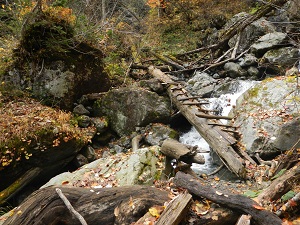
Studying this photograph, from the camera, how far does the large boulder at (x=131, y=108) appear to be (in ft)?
32.2

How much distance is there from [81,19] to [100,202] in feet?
29.8

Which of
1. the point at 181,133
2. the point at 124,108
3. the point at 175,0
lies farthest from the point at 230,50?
the point at 175,0

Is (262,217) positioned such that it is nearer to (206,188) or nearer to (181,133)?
(206,188)

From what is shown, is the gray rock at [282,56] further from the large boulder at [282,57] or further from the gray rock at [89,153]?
the gray rock at [89,153]

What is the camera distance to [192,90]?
38.8 ft

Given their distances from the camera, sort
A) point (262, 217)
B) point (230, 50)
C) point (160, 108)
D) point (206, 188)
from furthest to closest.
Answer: point (230, 50)
point (160, 108)
point (206, 188)
point (262, 217)

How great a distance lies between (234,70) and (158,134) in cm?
551

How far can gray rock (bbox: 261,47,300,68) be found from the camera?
10781 mm

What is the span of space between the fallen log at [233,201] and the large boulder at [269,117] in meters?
3.82

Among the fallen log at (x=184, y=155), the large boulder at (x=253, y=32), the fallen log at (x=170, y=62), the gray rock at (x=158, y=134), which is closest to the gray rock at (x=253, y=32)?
the large boulder at (x=253, y=32)

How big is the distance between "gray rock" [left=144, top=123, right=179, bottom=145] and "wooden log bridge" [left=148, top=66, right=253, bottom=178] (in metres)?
0.89

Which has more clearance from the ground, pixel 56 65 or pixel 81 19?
pixel 81 19

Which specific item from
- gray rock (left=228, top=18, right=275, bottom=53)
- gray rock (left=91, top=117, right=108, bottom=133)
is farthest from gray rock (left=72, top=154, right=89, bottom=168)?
gray rock (left=228, top=18, right=275, bottom=53)

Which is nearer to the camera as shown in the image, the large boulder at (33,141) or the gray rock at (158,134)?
the large boulder at (33,141)
